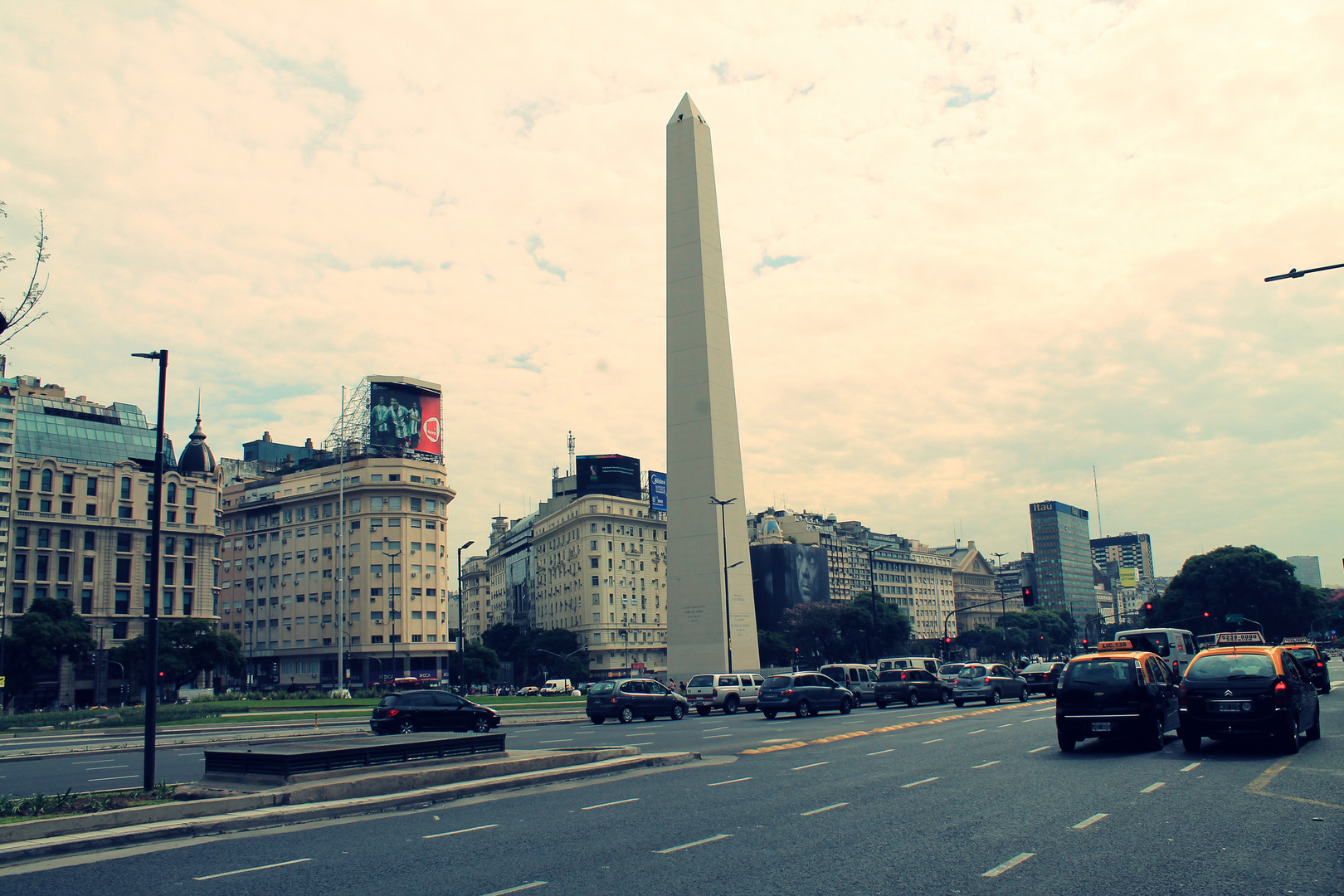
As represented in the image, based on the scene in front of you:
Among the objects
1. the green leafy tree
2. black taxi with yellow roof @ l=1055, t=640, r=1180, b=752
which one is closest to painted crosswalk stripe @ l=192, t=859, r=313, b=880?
black taxi with yellow roof @ l=1055, t=640, r=1180, b=752

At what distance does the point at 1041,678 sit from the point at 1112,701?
81.5 ft

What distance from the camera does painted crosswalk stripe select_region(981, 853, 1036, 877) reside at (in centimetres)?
799

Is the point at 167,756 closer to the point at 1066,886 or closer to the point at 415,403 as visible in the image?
the point at 1066,886

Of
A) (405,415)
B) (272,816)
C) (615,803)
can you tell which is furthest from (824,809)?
(405,415)

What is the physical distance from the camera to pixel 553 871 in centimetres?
852

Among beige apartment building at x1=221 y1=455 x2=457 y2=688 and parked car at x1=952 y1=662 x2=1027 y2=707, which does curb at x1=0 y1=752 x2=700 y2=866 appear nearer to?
parked car at x1=952 y1=662 x2=1027 y2=707

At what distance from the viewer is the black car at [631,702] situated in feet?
113

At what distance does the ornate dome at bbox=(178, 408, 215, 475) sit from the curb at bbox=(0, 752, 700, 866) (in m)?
110

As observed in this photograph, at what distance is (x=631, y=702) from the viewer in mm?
34781

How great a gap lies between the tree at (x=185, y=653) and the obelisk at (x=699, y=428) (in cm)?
4392

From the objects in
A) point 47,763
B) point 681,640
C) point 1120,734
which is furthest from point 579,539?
point 1120,734

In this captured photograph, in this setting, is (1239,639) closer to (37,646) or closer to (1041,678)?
(1041,678)

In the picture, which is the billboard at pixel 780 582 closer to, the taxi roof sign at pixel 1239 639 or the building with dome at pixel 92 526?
the building with dome at pixel 92 526

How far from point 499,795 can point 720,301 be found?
40744 millimetres
